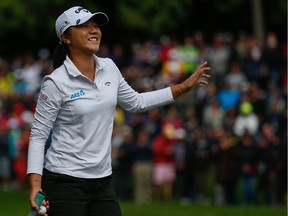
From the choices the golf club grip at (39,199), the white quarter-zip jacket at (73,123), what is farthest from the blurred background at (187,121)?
the golf club grip at (39,199)

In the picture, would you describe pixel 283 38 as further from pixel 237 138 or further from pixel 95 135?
pixel 95 135

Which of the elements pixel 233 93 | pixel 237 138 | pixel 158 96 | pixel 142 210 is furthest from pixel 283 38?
pixel 158 96

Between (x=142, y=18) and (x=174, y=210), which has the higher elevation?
(x=142, y=18)

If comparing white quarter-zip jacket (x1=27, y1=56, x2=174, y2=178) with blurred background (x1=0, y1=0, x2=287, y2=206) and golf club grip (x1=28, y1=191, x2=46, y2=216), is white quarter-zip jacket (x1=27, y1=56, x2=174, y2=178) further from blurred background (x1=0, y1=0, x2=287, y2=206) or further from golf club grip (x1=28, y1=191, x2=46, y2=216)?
blurred background (x1=0, y1=0, x2=287, y2=206)

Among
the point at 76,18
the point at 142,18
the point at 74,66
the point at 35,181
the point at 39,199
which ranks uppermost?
the point at 142,18

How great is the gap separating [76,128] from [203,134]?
1447 centimetres

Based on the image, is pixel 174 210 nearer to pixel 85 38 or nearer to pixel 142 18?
pixel 142 18

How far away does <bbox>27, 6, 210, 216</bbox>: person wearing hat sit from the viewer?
7457mm

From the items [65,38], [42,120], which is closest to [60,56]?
[65,38]

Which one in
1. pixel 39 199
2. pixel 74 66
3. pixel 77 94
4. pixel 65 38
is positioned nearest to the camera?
pixel 39 199

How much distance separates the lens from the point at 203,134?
21859mm

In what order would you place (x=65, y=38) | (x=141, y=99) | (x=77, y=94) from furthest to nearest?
(x=141, y=99) → (x=65, y=38) → (x=77, y=94)

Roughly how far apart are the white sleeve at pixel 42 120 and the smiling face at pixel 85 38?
1.13 ft

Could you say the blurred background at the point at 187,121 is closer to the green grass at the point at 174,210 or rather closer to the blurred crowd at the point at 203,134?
the blurred crowd at the point at 203,134
